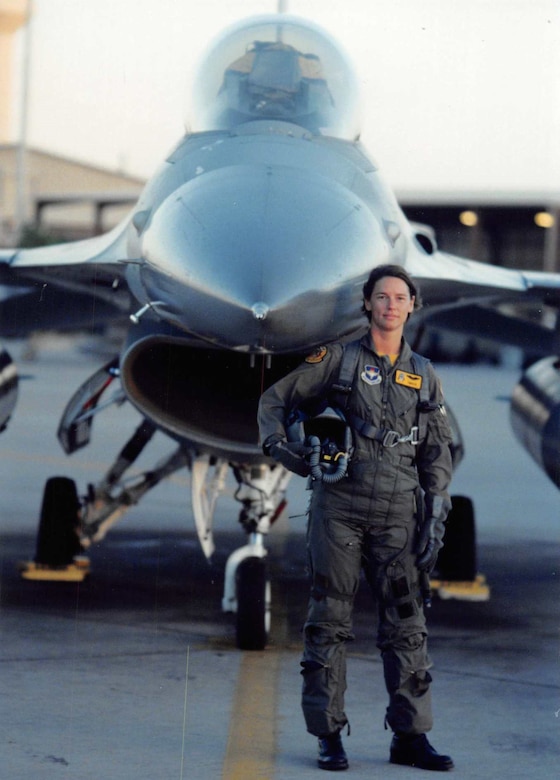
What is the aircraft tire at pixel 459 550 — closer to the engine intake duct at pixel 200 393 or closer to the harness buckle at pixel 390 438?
the engine intake duct at pixel 200 393

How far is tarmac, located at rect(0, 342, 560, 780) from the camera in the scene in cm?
504

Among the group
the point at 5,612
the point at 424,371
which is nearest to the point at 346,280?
the point at 424,371

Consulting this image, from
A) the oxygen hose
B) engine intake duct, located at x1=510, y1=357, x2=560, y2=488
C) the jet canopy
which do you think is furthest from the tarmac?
the jet canopy

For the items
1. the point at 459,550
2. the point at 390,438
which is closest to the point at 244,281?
the point at 390,438

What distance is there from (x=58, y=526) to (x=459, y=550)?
2554 millimetres

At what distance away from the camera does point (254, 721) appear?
5.59 m

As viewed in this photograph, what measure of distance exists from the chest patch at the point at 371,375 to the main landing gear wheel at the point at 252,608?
2184 millimetres

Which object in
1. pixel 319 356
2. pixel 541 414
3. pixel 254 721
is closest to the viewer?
pixel 319 356

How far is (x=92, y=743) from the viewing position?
512cm

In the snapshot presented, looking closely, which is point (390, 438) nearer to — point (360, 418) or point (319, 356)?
point (360, 418)

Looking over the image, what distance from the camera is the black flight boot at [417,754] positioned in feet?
16.1

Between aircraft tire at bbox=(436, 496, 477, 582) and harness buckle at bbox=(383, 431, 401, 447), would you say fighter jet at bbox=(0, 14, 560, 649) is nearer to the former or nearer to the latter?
aircraft tire at bbox=(436, 496, 477, 582)

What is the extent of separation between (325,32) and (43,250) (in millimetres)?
2252

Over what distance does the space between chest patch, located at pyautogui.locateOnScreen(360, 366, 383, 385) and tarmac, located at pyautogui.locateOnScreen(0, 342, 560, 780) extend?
53.7 inches
